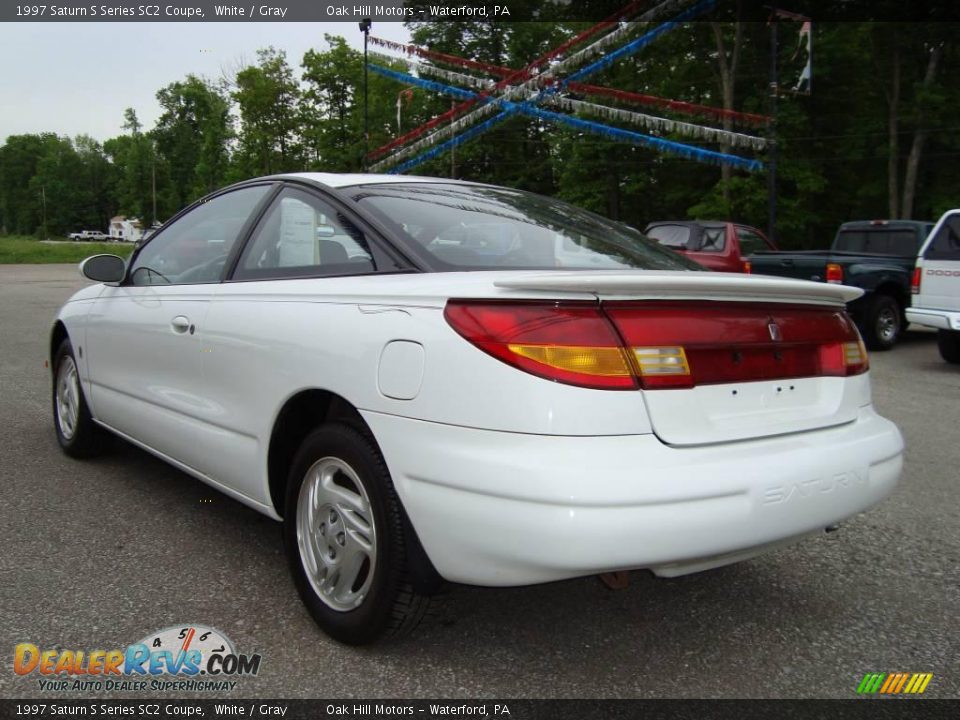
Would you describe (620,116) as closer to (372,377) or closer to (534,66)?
(534,66)

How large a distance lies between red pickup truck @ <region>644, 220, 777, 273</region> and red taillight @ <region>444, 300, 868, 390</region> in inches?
393

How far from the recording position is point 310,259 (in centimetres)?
285

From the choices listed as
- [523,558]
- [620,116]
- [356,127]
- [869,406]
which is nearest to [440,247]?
[523,558]

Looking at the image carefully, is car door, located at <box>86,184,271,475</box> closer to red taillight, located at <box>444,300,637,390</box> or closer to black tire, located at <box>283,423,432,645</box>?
black tire, located at <box>283,423,432,645</box>

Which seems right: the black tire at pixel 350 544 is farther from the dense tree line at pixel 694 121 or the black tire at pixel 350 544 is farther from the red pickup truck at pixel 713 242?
the dense tree line at pixel 694 121

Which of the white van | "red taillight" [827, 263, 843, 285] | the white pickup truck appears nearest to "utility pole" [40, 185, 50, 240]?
the white pickup truck

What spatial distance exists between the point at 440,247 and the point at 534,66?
19010mm

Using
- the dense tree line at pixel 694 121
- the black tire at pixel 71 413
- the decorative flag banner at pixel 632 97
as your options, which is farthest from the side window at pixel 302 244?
the dense tree line at pixel 694 121

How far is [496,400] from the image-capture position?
1976 millimetres

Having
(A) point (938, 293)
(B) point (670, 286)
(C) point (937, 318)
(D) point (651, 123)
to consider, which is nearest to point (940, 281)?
(A) point (938, 293)

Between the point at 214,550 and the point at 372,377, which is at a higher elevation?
the point at 372,377

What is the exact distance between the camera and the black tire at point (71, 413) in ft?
14.7

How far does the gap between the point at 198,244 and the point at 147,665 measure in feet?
6.40
